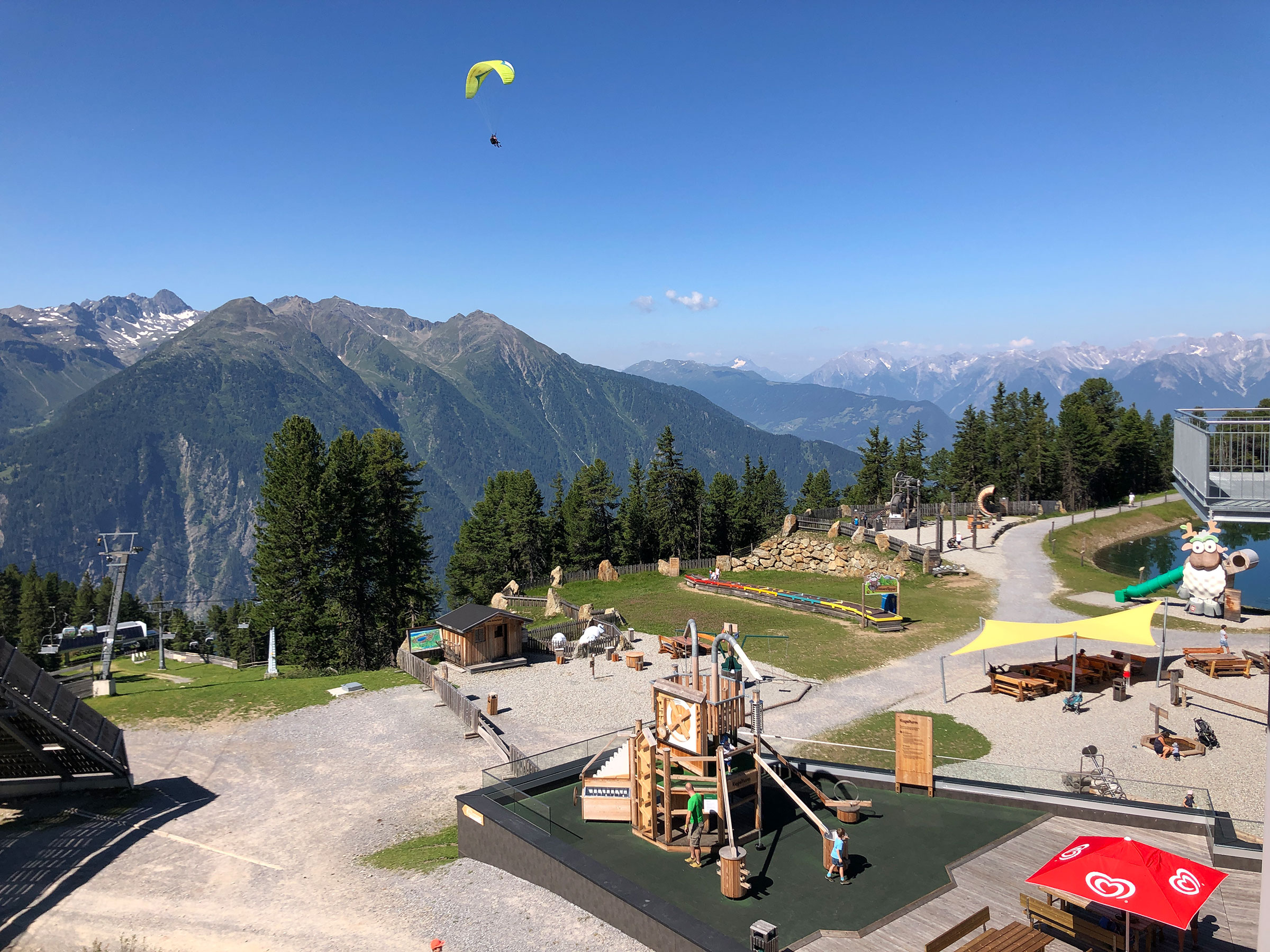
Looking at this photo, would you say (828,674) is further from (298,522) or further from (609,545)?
(609,545)

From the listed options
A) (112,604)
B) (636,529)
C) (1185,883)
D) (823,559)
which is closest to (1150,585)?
(823,559)

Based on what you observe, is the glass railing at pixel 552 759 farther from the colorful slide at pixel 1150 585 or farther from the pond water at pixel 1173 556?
the pond water at pixel 1173 556

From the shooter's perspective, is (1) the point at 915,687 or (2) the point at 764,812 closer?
(2) the point at 764,812

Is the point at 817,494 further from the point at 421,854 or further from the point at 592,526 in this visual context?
the point at 421,854

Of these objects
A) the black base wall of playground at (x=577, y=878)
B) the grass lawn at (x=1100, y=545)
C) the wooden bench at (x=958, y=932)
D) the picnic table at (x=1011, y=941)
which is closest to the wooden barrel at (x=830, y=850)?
the wooden bench at (x=958, y=932)

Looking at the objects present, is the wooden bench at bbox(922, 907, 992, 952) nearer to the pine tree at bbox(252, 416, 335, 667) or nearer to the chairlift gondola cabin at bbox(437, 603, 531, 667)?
the chairlift gondola cabin at bbox(437, 603, 531, 667)

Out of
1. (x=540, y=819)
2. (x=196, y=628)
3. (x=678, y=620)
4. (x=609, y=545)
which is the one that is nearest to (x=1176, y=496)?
(x=609, y=545)
